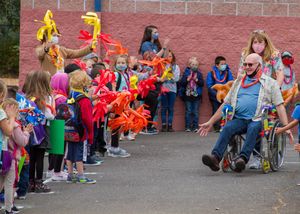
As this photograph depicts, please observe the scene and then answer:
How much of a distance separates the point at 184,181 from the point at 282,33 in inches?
356

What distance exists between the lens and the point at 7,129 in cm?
921

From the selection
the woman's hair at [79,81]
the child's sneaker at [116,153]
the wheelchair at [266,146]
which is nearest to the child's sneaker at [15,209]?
the woman's hair at [79,81]

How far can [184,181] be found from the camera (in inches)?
469

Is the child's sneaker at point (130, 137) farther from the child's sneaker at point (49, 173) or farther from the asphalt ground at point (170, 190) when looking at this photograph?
the child's sneaker at point (49, 173)

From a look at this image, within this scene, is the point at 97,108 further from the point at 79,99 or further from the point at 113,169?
the point at 79,99

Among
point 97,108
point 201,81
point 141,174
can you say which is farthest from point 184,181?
point 201,81

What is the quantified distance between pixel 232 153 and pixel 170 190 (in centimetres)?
204

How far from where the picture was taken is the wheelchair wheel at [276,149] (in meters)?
12.7

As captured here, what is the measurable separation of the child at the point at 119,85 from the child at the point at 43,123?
379 cm

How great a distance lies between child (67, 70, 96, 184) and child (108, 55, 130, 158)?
2.93 meters

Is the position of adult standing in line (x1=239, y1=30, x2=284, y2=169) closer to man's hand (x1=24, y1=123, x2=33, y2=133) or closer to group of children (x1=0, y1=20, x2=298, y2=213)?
group of children (x1=0, y1=20, x2=298, y2=213)

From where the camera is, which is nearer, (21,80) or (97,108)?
(97,108)

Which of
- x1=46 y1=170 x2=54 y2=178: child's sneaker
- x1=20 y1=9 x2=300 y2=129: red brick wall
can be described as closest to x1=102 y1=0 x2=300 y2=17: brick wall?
x1=20 y1=9 x2=300 y2=129: red brick wall

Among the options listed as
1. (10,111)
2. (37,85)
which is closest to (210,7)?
(37,85)
